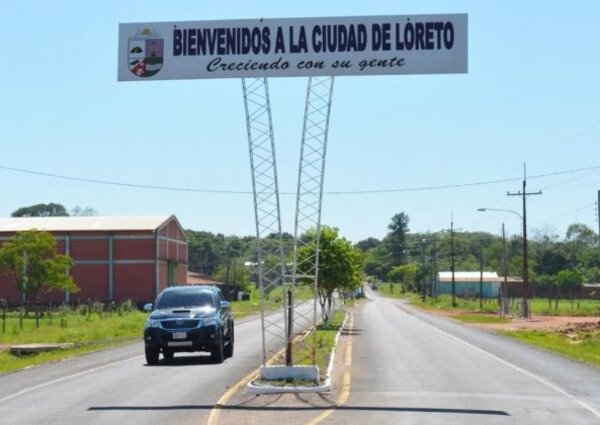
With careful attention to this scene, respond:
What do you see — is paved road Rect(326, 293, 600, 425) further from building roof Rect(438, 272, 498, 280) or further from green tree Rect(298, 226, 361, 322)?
building roof Rect(438, 272, 498, 280)

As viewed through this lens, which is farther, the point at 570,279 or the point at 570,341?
the point at 570,279

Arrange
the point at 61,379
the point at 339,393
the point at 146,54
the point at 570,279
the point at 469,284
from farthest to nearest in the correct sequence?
1. the point at 469,284
2. the point at 570,279
3. the point at 61,379
4. the point at 146,54
5. the point at 339,393

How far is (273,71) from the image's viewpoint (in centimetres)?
1716

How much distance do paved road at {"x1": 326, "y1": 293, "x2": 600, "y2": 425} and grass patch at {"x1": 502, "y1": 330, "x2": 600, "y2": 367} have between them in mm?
1100

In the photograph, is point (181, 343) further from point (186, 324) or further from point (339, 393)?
point (339, 393)

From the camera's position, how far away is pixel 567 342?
38.6 metres

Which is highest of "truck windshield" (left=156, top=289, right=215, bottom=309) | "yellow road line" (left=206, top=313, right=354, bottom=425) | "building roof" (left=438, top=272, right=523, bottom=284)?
"truck windshield" (left=156, top=289, right=215, bottom=309)

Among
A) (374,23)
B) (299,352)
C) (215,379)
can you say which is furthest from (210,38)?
(299,352)

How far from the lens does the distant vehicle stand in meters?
22.8

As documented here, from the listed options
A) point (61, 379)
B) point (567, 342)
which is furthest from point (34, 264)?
point (61, 379)

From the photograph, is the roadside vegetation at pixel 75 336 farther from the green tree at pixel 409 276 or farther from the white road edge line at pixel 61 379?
the green tree at pixel 409 276

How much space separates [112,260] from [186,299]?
54026 millimetres

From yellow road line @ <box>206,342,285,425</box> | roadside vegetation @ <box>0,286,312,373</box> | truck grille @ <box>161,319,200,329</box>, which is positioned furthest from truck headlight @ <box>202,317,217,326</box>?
yellow road line @ <box>206,342,285,425</box>

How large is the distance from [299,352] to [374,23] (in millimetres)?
10015
